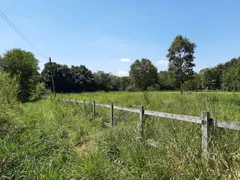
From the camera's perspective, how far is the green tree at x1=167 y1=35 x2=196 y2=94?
29109 mm

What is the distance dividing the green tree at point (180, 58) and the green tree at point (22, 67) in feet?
67.6

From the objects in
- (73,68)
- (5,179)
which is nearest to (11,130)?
(5,179)

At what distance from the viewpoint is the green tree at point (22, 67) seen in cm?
2678

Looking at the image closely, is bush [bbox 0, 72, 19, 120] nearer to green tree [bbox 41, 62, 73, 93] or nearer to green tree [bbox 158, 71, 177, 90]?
green tree [bbox 158, 71, 177, 90]

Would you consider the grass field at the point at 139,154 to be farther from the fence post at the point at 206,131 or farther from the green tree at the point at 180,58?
the green tree at the point at 180,58

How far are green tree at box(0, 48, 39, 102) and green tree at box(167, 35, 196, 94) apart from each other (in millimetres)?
20614

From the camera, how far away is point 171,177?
293 cm

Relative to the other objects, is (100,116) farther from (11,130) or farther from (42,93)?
(42,93)

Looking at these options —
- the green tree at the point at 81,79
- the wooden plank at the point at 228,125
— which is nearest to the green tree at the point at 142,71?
the green tree at the point at 81,79

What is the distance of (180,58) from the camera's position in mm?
29312

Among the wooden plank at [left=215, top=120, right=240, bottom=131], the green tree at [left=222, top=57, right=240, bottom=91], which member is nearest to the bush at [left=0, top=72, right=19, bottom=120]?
the wooden plank at [left=215, top=120, right=240, bottom=131]

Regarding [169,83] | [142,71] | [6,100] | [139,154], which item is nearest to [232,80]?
[139,154]

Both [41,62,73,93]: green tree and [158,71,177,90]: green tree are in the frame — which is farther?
[41,62,73,93]: green tree

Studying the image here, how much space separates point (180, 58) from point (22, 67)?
22.7m
